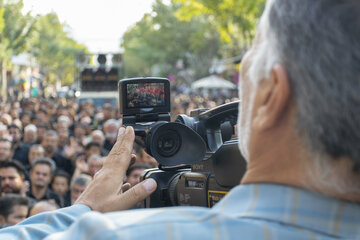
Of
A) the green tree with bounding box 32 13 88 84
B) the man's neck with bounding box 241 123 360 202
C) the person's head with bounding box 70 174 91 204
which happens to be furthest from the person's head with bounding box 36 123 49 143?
the green tree with bounding box 32 13 88 84

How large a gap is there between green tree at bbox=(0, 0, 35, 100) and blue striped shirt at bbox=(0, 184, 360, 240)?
2515 cm

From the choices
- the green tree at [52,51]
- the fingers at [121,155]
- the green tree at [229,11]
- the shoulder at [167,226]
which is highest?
the green tree at [52,51]

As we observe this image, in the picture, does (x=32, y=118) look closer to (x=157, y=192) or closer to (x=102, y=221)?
(x=157, y=192)

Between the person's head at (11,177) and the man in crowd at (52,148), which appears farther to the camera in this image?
the man in crowd at (52,148)

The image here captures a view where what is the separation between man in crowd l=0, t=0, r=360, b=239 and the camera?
3.18ft

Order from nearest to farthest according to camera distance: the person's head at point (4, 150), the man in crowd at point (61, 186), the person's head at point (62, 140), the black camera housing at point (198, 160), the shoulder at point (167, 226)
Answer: the shoulder at point (167, 226) → the black camera housing at point (198, 160) → the man in crowd at point (61, 186) → the person's head at point (4, 150) → the person's head at point (62, 140)

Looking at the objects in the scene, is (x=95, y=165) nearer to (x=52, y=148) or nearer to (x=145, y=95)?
(x=145, y=95)

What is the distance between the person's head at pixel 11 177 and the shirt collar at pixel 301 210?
563 cm

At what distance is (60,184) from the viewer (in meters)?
7.09

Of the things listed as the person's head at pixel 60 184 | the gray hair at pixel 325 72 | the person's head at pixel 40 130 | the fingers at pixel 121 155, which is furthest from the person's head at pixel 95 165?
the person's head at pixel 40 130

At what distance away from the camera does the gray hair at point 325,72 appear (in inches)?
38.2

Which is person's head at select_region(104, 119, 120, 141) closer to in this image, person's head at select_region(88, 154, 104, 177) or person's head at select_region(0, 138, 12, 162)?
person's head at select_region(0, 138, 12, 162)

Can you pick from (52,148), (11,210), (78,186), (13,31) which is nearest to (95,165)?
(11,210)

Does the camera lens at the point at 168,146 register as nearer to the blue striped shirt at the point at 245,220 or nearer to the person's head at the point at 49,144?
the blue striped shirt at the point at 245,220
